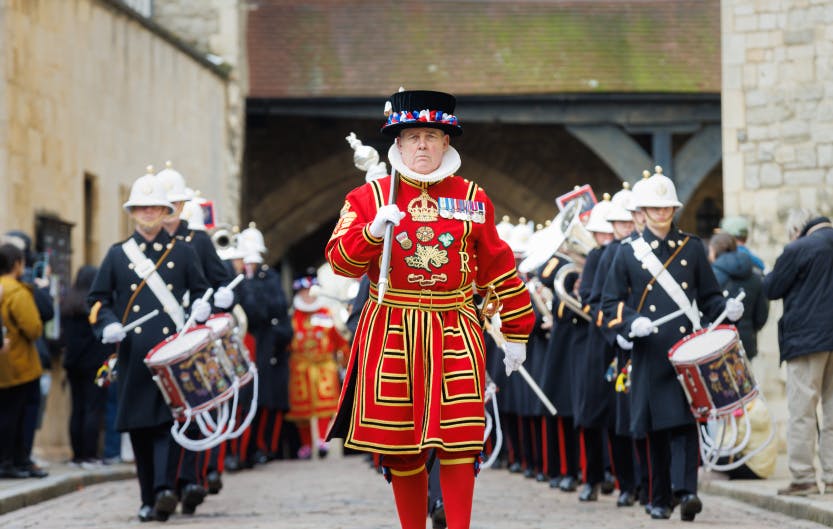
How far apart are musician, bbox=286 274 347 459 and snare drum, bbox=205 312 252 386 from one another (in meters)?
8.14

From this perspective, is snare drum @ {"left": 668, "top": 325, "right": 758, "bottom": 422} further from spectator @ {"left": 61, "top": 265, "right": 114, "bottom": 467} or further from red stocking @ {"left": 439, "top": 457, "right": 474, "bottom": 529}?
spectator @ {"left": 61, "top": 265, "right": 114, "bottom": 467}

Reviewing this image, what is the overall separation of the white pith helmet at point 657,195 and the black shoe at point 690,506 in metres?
1.68

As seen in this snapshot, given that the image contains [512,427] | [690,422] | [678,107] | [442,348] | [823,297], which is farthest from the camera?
[678,107]

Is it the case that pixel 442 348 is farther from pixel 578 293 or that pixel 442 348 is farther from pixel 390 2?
pixel 390 2

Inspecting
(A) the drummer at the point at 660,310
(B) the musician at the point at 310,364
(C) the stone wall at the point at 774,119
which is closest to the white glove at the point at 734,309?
(A) the drummer at the point at 660,310

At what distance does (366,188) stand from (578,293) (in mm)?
4928

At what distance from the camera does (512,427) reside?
1585 cm

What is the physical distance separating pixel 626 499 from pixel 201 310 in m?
3.03

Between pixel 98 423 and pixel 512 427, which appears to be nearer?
pixel 98 423

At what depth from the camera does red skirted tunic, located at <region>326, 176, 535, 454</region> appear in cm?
734

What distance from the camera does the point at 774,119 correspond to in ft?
55.1

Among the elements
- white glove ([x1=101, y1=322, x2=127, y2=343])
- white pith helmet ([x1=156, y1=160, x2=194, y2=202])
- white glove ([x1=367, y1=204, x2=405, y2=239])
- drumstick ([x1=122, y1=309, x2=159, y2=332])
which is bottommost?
white glove ([x1=101, y1=322, x2=127, y2=343])

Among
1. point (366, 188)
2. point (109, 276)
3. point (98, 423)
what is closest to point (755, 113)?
point (98, 423)

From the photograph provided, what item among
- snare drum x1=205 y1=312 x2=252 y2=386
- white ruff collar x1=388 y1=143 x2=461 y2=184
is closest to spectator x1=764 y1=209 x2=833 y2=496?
snare drum x1=205 y1=312 x2=252 y2=386
